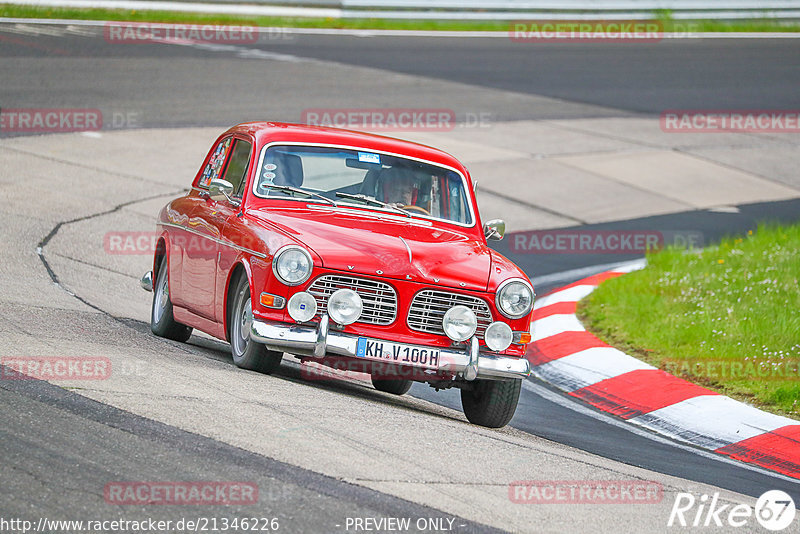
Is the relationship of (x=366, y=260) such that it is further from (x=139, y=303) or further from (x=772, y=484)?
(x=139, y=303)

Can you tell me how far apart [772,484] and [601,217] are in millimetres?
8599

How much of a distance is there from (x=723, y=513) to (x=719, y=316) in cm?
467

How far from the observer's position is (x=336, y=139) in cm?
791

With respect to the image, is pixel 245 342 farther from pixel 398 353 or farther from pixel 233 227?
pixel 398 353

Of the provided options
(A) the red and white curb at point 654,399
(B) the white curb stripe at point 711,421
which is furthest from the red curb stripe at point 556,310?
(B) the white curb stripe at point 711,421

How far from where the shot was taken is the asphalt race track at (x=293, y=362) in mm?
4930

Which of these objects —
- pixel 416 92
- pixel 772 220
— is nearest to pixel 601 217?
pixel 772 220

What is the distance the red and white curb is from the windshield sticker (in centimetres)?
232

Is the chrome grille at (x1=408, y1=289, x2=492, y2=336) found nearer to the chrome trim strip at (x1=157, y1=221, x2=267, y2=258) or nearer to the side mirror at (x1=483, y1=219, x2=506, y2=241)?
the chrome trim strip at (x1=157, y1=221, x2=267, y2=258)

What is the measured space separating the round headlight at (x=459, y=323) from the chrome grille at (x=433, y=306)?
48mm

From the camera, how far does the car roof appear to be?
787cm

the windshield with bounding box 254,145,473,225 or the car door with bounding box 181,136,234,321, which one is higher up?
the windshield with bounding box 254,145,473,225

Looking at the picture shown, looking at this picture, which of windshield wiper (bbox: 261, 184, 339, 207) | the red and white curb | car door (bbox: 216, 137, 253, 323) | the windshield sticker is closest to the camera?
car door (bbox: 216, 137, 253, 323)

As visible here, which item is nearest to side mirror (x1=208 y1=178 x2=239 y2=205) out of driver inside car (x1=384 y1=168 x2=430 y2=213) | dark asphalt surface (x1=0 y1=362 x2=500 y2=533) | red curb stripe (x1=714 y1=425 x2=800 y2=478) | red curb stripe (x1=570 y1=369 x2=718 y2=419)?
driver inside car (x1=384 y1=168 x2=430 y2=213)
